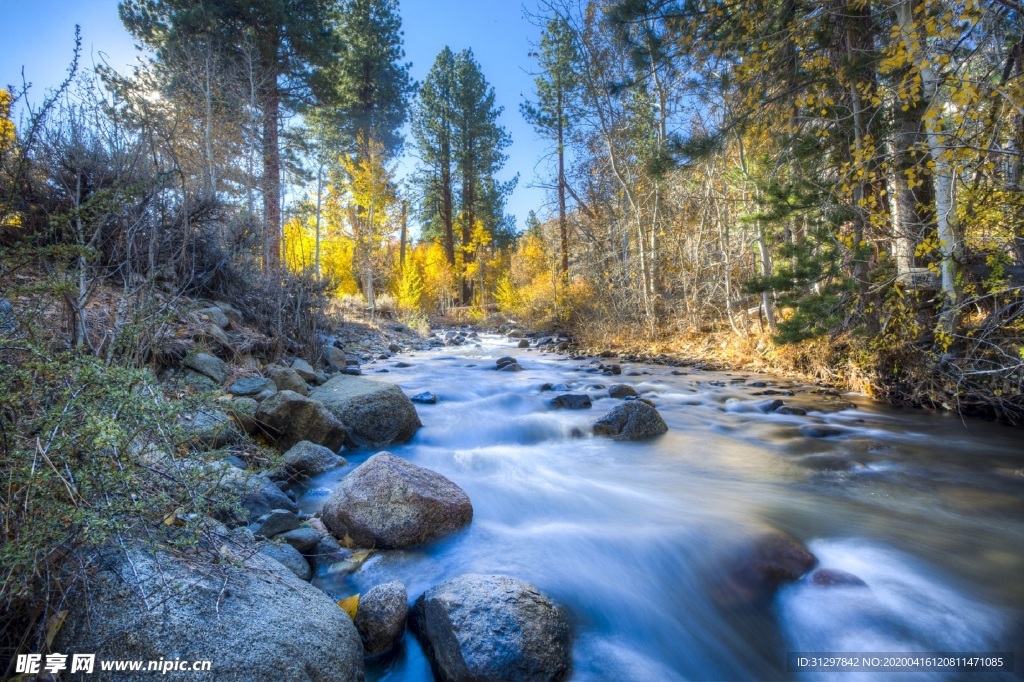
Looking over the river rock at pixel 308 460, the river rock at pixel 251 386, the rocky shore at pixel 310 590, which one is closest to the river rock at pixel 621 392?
the rocky shore at pixel 310 590

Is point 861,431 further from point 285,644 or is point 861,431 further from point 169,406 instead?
point 169,406

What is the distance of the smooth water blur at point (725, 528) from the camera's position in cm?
236

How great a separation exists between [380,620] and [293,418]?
8.33 ft

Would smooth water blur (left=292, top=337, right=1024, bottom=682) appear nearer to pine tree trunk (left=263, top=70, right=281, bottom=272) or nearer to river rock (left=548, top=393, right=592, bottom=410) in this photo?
river rock (left=548, top=393, right=592, bottom=410)

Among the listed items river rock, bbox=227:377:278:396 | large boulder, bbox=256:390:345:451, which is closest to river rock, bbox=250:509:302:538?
large boulder, bbox=256:390:345:451

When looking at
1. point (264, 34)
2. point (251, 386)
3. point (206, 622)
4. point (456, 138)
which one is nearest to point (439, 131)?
point (456, 138)

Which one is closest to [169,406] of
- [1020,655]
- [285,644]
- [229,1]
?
[285,644]

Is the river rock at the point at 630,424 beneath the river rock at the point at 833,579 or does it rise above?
above

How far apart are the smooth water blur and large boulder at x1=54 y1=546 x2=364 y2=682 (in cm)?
57

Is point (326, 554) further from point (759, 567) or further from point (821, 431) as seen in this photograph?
point (821, 431)

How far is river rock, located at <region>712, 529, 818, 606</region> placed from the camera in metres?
2.63

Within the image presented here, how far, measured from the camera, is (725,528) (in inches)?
125

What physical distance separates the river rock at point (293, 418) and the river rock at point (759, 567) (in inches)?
135

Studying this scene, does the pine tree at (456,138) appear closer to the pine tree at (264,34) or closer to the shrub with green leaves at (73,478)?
the pine tree at (264,34)
